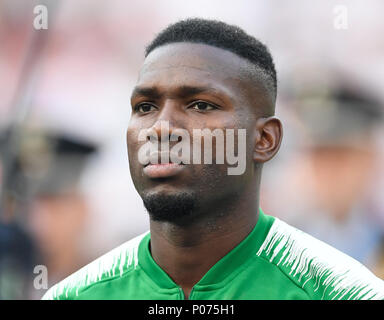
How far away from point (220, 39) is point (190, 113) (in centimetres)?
52

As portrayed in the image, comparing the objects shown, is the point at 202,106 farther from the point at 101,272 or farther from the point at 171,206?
the point at 101,272

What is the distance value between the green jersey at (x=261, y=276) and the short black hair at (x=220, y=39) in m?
0.91

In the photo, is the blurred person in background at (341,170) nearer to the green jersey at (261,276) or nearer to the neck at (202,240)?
the green jersey at (261,276)

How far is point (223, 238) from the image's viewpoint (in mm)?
3131

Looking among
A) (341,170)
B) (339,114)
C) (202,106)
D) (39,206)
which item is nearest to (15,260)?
(39,206)

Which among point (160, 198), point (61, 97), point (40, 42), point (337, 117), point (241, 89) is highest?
point (40, 42)

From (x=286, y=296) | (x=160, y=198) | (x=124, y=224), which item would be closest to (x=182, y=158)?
(x=160, y=198)

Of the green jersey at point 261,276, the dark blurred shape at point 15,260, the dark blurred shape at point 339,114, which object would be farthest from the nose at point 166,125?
the dark blurred shape at point 15,260

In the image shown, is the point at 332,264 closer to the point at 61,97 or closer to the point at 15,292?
the point at 15,292

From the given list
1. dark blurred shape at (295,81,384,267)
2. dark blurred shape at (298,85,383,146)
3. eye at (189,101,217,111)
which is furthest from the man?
dark blurred shape at (298,85,383,146)

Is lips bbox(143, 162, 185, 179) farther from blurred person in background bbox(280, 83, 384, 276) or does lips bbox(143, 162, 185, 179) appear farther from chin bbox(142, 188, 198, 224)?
blurred person in background bbox(280, 83, 384, 276)

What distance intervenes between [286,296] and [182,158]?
0.90 metres

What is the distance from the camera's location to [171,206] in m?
2.89

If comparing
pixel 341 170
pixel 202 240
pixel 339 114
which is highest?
pixel 339 114
